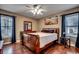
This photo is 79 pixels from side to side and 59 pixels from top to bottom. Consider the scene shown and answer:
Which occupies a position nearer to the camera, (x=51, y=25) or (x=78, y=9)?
(x=78, y=9)

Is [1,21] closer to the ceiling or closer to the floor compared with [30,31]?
closer to the ceiling

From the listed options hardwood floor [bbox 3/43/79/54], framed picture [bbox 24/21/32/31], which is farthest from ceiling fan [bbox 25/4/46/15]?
hardwood floor [bbox 3/43/79/54]

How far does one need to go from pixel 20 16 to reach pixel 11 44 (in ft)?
1.82

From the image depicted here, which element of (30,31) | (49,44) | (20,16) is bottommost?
(49,44)

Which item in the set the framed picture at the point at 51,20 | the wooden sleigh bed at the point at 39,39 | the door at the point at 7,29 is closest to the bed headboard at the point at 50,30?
the wooden sleigh bed at the point at 39,39

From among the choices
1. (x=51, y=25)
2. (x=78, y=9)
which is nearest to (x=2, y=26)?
(x=51, y=25)

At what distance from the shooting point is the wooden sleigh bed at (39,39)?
5.33 feet

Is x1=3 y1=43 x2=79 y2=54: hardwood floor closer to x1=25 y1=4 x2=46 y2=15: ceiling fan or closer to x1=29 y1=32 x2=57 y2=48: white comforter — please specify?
x1=29 y1=32 x2=57 y2=48: white comforter

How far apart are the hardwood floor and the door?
116mm

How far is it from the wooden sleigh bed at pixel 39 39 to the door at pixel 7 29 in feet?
0.67

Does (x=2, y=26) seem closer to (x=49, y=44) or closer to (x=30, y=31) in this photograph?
(x=30, y=31)

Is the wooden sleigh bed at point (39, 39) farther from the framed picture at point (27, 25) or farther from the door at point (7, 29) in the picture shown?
the door at point (7, 29)
